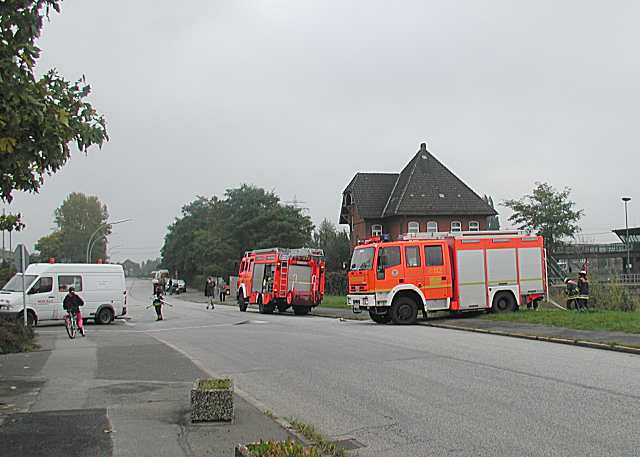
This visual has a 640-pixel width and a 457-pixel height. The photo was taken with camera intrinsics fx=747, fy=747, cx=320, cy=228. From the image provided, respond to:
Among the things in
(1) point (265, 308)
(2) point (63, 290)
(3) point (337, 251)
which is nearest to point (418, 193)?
(3) point (337, 251)

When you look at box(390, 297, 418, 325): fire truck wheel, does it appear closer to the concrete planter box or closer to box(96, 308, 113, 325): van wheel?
box(96, 308, 113, 325): van wheel

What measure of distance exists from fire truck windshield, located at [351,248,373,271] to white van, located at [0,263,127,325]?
9612 millimetres

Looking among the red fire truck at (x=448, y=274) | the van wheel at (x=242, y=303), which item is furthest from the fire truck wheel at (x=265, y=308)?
the red fire truck at (x=448, y=274)

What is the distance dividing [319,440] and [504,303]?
19.0 metres

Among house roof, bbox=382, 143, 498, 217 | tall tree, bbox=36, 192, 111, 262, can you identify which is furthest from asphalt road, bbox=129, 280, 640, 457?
tall tree, bbox=36, 192, 111, 262

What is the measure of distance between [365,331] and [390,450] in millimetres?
14878

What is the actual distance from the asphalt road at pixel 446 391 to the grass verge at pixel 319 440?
24cm

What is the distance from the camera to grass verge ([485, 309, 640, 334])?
1888 cm

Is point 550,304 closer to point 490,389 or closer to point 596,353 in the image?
point 596,353

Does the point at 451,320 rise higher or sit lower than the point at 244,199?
lower

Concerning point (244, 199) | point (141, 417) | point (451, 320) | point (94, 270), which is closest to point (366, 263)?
point (451, 320)

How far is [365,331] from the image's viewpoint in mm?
22406

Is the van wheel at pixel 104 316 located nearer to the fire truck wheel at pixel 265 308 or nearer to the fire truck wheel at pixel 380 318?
the fire truck wheel at pixel 265 308

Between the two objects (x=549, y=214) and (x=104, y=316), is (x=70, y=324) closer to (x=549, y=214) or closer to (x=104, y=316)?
(x=104, y=316)
